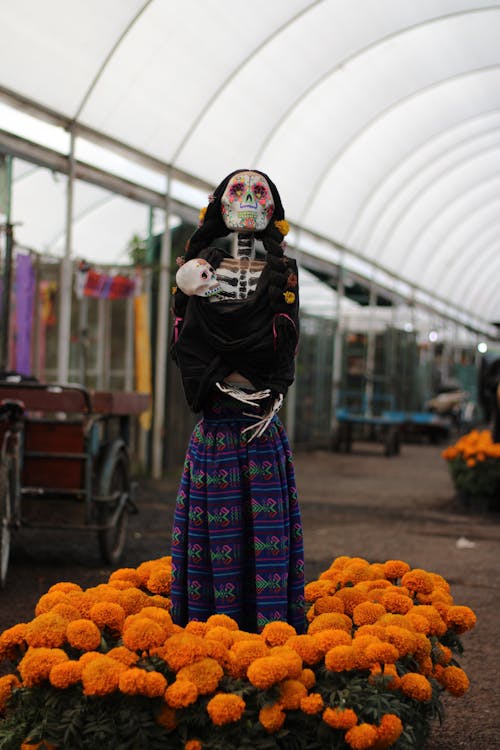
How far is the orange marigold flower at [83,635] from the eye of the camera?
9.32 ft

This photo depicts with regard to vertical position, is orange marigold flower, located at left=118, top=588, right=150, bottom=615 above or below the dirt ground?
above

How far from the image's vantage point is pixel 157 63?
9898 mm

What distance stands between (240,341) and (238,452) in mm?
346

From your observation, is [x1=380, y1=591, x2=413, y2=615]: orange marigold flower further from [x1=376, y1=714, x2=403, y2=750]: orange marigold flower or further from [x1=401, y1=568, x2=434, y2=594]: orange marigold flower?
[x1=376, y1=714, x2=403, y2=750]: orange marigold flower

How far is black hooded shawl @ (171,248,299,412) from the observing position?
3178 millimetres

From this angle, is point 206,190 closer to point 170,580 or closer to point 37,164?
point 37,164

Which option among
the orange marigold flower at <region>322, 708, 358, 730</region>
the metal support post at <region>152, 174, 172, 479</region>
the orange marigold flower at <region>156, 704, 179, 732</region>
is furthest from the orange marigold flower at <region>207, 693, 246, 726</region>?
the metal support post at <region>152, 174, 172, 479</region>

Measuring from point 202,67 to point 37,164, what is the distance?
2.47 m

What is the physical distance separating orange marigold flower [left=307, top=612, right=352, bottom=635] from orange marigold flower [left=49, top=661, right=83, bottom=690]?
81cm

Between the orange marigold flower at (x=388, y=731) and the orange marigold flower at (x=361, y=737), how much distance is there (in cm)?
2

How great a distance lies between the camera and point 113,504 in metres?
6.41

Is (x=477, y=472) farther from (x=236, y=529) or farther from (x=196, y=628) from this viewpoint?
(x=196, y=628)

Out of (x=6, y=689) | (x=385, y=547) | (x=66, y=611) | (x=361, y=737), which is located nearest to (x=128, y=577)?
(x=66, y=611)

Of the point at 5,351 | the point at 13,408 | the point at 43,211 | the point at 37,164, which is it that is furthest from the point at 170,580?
the point at 43,211
